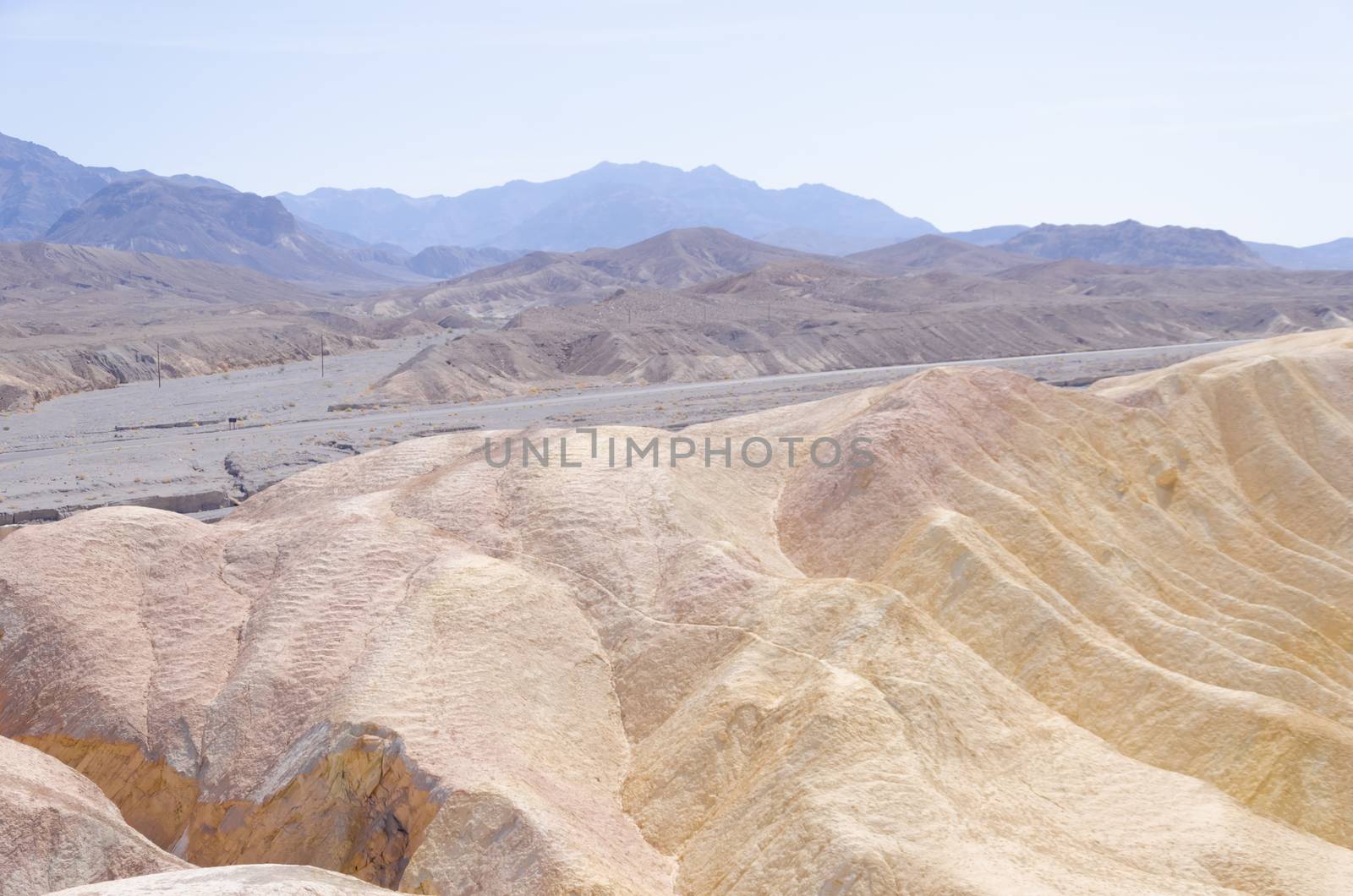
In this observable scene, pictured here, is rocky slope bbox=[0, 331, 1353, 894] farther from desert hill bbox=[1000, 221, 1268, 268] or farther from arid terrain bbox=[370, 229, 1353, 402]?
desert hill bbox=[1000, 221, 1268, 268]

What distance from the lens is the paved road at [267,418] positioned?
3662 cm

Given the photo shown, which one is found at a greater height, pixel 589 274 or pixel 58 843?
pixel 589 274

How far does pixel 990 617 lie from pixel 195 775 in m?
12.2

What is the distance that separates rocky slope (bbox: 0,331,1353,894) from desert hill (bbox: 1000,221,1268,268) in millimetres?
168831

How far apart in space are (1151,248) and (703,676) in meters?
184

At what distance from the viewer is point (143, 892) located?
32.0 ft

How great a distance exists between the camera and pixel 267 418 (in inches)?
2012

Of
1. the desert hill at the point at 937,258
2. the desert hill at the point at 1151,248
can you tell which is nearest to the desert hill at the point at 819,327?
the desert hill at the point at 937,258

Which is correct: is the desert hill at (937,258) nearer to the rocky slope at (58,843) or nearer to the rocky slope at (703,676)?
the rocky slope at (703,676)

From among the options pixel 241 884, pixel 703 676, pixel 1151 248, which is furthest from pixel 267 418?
pixel 1151 248

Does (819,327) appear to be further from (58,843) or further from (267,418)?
(58,843)

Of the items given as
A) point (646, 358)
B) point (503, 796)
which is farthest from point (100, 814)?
point (646, 358)

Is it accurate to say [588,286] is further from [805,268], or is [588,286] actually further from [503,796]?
[503,796]

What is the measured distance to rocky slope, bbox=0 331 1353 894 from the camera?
41.4 ft
